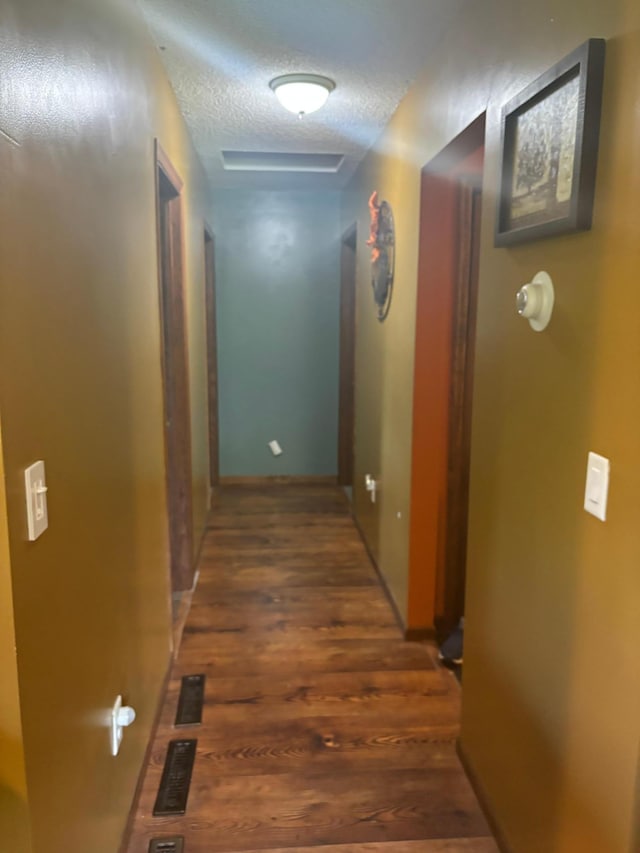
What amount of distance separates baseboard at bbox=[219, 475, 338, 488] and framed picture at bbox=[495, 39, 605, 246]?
152 inches

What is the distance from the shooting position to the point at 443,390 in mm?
2754

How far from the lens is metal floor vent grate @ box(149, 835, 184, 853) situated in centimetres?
178

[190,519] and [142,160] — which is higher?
[142,160]

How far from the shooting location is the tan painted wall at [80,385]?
1.03m

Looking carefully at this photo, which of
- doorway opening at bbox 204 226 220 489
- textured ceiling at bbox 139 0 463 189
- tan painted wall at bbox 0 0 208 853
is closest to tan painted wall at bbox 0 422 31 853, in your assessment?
tan painted wall at bbox 0 0 208 853

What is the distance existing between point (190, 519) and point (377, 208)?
74.0 inches

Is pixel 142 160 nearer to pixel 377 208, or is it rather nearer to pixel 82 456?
pixel 82 456

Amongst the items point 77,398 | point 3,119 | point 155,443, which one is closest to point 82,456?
point 77,398

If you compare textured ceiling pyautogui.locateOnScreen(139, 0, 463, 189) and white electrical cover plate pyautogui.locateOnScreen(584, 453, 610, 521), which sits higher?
textured ceiling pyautogui.locateOnScreen(139, 0, 463, 189)

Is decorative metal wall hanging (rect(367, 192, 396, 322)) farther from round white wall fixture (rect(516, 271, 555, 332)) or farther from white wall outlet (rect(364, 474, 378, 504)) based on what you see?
round white wall fixture (rect(516, 271, 555, 332))

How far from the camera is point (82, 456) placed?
1.36 meters

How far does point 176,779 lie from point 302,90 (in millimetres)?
2532

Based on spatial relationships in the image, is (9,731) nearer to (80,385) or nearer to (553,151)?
(80,385)

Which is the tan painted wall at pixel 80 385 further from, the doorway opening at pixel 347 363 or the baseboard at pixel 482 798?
the doorway opening at pixel 347 363
